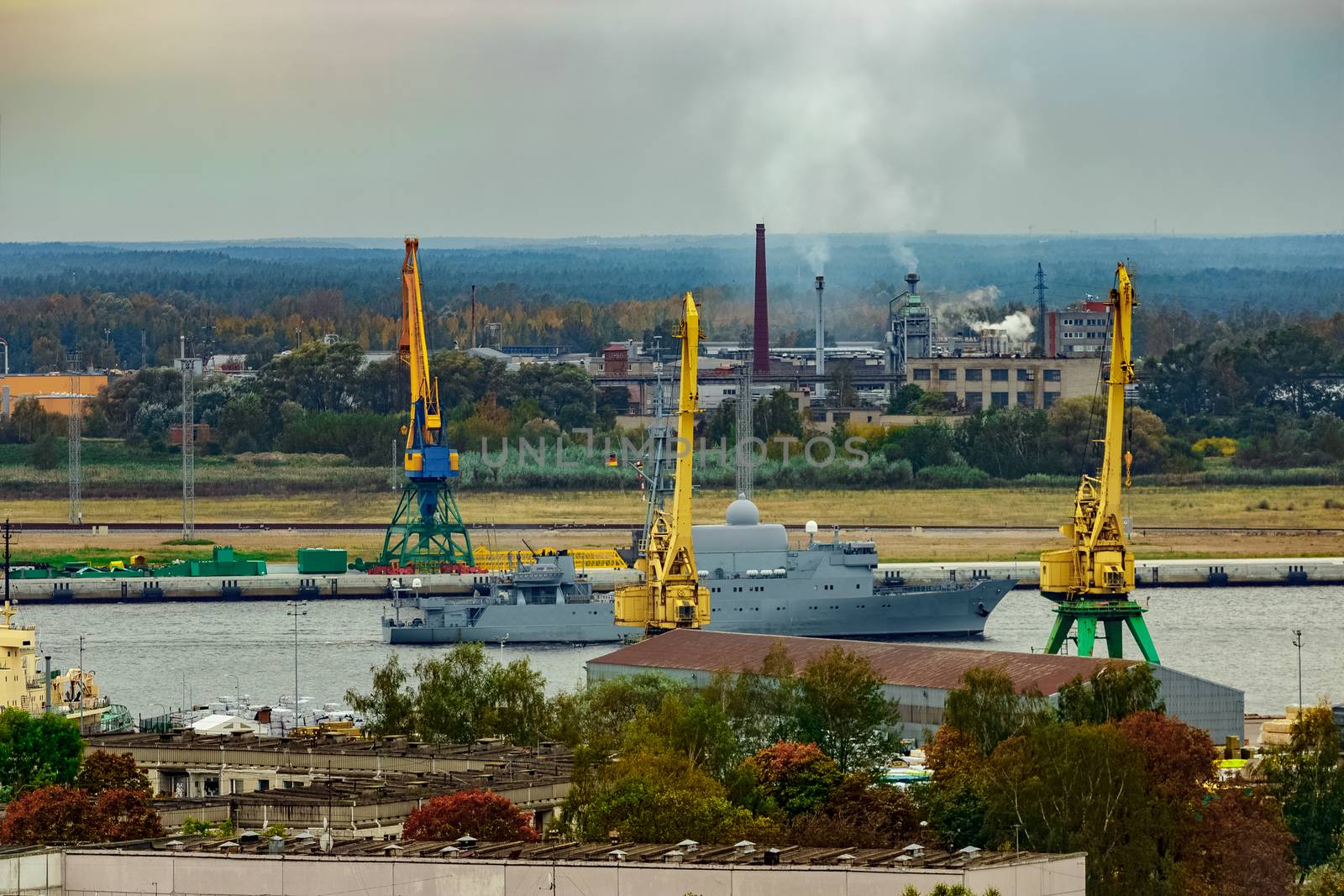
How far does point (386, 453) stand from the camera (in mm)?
108562

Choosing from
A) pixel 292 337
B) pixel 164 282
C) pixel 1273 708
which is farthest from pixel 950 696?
pixel 164 282

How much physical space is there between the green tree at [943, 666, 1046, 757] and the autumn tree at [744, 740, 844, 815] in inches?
90.6

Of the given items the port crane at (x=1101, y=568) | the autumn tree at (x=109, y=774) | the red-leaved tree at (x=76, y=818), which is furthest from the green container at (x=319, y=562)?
the red-leaved tree at (x=76, y=818)

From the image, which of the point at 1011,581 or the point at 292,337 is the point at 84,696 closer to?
the point at 1011,581

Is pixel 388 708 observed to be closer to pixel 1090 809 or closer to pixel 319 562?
pixel 1090 809

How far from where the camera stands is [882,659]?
136 feet

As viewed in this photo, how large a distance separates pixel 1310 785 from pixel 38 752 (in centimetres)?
1245

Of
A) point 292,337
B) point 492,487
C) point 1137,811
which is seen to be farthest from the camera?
point 292,337

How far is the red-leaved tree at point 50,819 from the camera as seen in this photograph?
25.0 meters

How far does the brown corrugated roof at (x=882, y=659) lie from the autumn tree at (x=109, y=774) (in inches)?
462

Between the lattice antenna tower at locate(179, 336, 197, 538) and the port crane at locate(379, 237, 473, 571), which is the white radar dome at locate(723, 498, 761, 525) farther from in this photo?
the lattice antenna tower at locate(179, 336, 197, 538)

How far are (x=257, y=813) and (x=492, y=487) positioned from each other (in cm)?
7764


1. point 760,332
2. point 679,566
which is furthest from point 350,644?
point 760,332

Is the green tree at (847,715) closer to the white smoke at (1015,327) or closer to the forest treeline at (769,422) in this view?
the forest treeline at (769,422)
